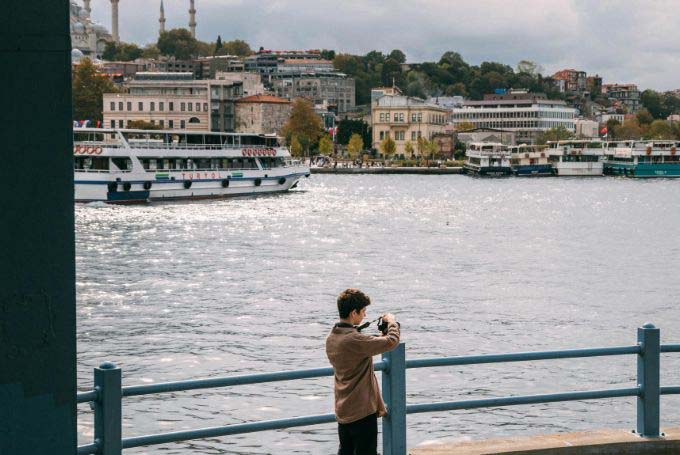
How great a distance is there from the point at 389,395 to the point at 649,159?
141647 mm

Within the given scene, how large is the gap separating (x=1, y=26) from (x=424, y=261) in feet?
128

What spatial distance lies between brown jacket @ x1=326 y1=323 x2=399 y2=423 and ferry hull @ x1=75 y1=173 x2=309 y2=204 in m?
62.4

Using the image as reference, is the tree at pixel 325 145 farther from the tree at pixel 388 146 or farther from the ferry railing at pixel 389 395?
the ferry railing at pixel 389 395

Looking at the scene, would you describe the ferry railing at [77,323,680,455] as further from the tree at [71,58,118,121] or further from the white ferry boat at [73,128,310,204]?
the tree at [71,58,118,121]

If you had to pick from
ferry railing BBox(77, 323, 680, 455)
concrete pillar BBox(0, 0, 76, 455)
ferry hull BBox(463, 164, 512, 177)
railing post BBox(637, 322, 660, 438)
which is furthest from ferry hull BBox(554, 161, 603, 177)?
concrete pillar BBox(0, 0, 76, 455)

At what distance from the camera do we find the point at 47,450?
3.84m

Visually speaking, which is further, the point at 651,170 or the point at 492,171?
the point at 492,171

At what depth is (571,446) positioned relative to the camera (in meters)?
6.70

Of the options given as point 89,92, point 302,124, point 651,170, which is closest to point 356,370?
point 651,170

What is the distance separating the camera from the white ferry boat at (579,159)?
150m

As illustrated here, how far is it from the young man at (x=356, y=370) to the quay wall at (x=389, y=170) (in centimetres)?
15185

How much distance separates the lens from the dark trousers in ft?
19.7

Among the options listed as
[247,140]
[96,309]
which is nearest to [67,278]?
[96,309]

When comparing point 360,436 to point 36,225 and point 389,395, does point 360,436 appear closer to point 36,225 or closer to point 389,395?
point 389,395
